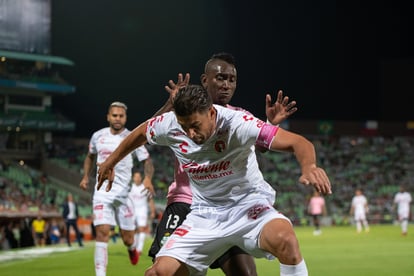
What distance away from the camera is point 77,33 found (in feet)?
Result: 187

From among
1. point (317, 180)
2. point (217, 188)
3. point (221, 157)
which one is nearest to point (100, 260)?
point (217, 188)

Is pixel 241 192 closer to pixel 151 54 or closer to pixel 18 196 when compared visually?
pixel 18 196

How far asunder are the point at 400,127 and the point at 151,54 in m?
23.9

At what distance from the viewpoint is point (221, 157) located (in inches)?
203

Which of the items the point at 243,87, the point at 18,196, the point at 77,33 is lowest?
the point at 18,196

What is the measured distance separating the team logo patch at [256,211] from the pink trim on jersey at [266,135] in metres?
0.70

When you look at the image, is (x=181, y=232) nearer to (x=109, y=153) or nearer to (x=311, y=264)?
(x=109, y=153)

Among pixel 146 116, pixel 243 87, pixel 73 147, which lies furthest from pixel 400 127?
pixel 73 147

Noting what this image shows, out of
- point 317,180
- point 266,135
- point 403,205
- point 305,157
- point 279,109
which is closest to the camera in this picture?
point 317,180

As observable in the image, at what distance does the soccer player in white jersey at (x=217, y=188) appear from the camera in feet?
16.1

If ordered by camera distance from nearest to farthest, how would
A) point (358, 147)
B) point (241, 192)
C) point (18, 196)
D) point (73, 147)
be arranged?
point (241, 192) < point (18, 196) < point (73, 147) < point (358, 147)

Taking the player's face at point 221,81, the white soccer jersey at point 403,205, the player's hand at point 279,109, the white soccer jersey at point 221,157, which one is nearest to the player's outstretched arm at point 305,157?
the white soccer jersey at point 221,157

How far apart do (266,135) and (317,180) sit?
2.17 feet

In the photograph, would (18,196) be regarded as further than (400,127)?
No
